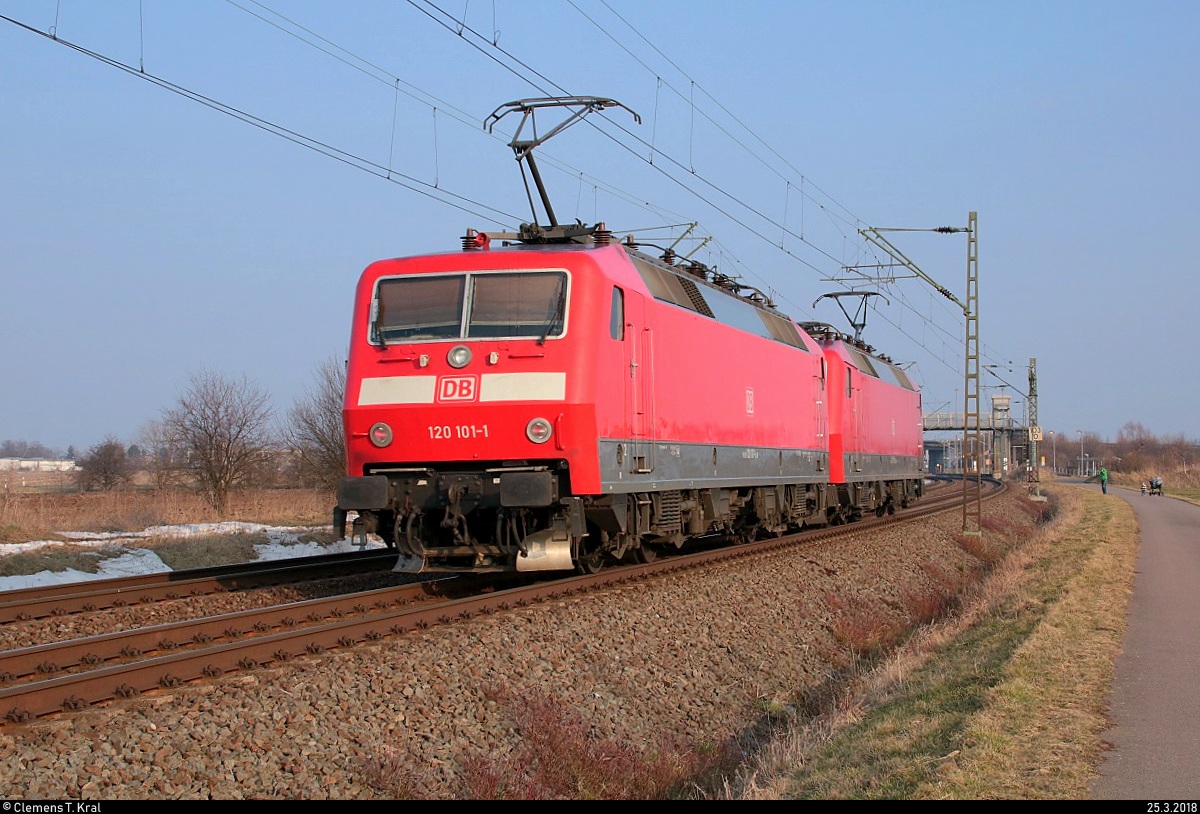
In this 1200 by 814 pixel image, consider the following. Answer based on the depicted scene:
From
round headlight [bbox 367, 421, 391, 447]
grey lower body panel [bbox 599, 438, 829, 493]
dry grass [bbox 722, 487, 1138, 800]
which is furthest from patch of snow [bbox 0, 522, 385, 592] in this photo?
dry grass [bbox 722, 487, 1138, 800]

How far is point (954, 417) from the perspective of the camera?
107m

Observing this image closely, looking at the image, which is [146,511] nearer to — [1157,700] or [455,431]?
[455,431]

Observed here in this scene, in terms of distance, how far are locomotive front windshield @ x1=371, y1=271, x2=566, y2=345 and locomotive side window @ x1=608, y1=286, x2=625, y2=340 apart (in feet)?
2.40

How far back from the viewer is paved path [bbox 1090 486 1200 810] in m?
5.95

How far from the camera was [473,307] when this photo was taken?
460 inches

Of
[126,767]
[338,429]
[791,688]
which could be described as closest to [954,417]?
[338,429]

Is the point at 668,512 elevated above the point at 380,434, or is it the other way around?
the point at 380,434

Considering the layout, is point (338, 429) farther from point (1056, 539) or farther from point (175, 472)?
point (1056, 539)

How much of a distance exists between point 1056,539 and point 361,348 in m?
17.5

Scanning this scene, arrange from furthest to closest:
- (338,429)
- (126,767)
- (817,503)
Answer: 1. (338,429)
2. (817,503)
3. (126,767)

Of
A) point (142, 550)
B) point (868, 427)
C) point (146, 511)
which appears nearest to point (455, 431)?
point (142, 550)

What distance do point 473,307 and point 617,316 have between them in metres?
1.66

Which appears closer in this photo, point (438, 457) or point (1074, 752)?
point (1074, 752)

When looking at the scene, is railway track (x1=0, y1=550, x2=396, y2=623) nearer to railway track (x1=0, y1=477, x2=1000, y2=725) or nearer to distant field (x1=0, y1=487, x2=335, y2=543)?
railway track (x1=0, y1=477, x2=1000, y2=725)
